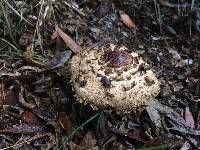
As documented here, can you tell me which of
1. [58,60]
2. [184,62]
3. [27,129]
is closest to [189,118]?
[184,62]

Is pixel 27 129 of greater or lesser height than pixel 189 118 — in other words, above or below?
above

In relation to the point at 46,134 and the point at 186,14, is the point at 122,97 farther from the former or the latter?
the point at 186,14

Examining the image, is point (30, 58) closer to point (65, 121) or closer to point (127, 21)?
point (65, 121)

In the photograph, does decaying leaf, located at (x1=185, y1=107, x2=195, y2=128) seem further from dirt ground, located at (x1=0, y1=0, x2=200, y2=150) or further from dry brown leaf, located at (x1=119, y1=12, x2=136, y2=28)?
dry brown leaf, located at (x1=119, y1=12, x2=136, y2=28)

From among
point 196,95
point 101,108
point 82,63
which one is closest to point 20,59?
point 82,63

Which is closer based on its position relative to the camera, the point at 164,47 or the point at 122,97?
the point at 122,97

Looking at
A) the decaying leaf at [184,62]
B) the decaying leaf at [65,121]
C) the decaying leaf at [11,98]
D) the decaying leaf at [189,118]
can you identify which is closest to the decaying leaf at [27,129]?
the decaying leaf at [65,121]

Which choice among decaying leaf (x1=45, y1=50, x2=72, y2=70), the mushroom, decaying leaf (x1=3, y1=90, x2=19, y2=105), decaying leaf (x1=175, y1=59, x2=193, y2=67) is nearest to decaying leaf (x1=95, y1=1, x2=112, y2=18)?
decaying leaf (x1=45, y1=50, x2=72, y2=70)
